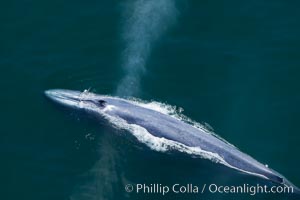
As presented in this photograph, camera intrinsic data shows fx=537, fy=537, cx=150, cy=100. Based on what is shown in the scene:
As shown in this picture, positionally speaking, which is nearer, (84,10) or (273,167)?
(273,167)

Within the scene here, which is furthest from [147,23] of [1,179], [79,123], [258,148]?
[1,179]

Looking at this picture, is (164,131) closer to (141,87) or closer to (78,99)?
(141,87)

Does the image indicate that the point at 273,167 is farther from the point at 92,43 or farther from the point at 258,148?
the point at 92,43

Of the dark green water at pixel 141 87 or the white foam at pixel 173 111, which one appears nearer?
the dark green water at pixel 141 87

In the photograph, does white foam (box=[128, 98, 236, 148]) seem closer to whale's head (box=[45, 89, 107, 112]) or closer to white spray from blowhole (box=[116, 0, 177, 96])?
white spray from blowhole (box=[116, 0, 177, 96])

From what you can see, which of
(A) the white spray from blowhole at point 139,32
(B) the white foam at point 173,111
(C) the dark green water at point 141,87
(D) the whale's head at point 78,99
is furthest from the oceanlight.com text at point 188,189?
(A) the white spray from blowhole at point 139,32

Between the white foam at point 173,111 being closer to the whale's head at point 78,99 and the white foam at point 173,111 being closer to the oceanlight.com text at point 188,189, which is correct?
the whale's head at point 78,99

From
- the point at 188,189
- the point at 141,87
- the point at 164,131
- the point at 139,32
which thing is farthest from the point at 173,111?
the point at 139,32
